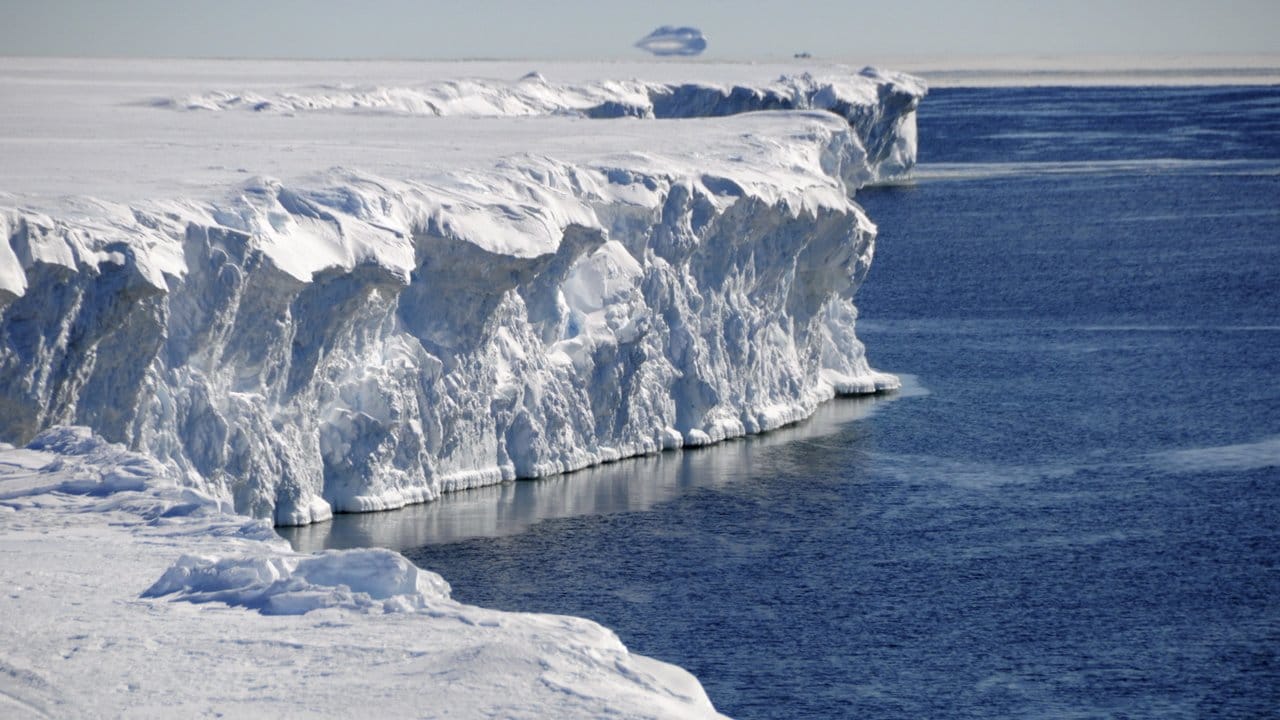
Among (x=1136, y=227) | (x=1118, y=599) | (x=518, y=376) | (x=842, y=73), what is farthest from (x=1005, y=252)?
(x=1118, y=599)

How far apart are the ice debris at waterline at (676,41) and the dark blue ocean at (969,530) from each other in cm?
9285

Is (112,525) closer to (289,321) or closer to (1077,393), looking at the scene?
(289,321)

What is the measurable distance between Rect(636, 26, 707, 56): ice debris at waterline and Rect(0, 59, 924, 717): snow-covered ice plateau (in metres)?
96.7

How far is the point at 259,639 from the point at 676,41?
12757cm

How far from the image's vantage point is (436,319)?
25828mm

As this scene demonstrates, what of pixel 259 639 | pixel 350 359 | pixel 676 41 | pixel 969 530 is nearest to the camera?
pixel 259 639

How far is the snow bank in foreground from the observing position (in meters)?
11.6

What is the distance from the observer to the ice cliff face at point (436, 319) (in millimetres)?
19766

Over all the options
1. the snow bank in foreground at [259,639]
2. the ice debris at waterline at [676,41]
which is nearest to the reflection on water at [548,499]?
the snow bank in foreground at [259,639]

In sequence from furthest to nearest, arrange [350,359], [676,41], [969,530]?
1. [676,41]
2. [350,359]
3. [969,530]

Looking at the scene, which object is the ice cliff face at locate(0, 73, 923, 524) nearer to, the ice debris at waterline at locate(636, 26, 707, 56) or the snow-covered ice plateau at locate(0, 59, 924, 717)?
the snow-covered ice plateau at locate(0, 59, 924, 717)

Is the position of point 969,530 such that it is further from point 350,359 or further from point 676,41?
point 676,41

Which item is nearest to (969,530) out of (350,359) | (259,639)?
(350,359)

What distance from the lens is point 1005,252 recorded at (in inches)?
2114
